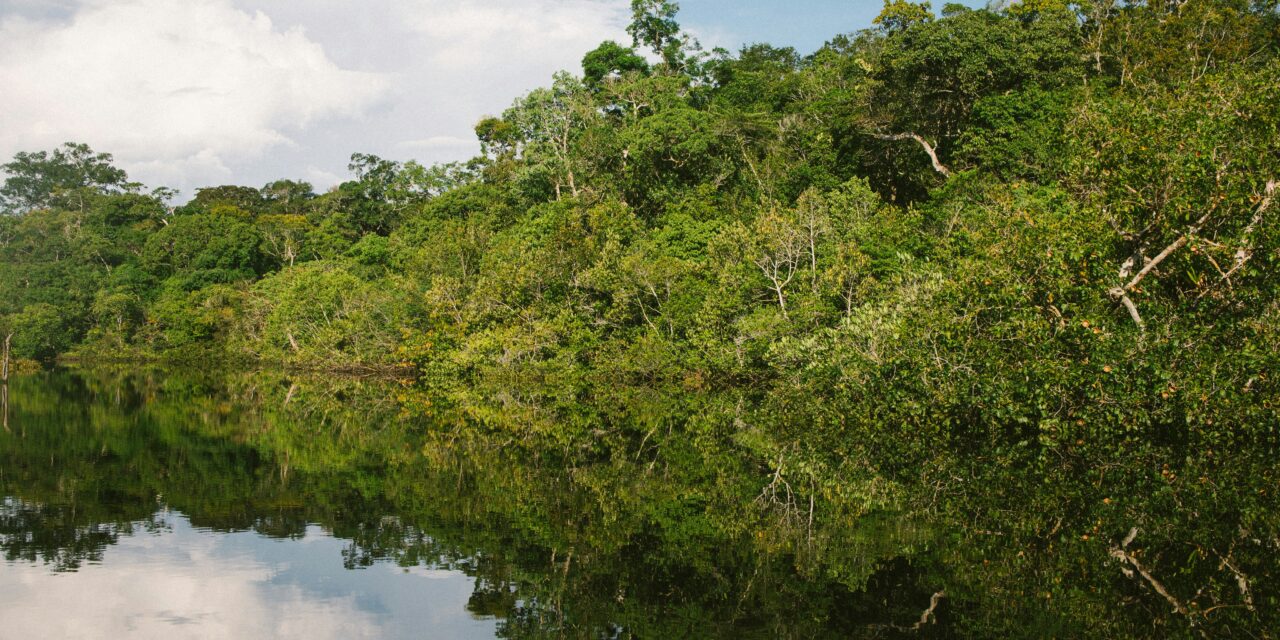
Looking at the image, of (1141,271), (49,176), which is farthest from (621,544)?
(49,176)

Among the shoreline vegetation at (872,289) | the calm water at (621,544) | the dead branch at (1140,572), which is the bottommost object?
the calm water at (621,544)

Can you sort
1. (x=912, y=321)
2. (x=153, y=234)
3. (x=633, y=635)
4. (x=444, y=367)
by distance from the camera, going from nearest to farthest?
1. (x=633, y=635)
2. (x=912, y=321)
3. (x=444, y=367)
4. (x=153, y=234)

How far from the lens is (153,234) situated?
7000 cm

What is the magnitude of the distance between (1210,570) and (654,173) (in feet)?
115

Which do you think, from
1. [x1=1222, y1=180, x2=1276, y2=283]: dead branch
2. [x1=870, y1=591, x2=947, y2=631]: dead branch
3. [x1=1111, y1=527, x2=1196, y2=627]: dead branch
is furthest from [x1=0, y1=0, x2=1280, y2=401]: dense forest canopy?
[x1=870, y1=591, x2=947, y2=631]: dead branch

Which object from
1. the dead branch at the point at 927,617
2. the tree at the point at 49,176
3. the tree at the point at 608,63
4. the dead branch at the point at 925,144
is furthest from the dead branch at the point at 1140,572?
the tree at the point at 49,176

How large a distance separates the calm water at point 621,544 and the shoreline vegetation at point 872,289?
0.47 ft

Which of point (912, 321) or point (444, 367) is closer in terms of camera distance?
point (912, 321)

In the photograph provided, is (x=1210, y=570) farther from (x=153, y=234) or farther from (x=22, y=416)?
(x=153, y=234)

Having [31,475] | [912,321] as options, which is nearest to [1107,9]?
[912,321]

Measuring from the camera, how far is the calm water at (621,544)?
823cm

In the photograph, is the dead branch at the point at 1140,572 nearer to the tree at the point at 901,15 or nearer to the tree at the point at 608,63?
the tree at the point at 901,15

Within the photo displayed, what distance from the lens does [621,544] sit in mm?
10953

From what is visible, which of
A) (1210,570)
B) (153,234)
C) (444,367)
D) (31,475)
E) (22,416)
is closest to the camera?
(1210,570)
